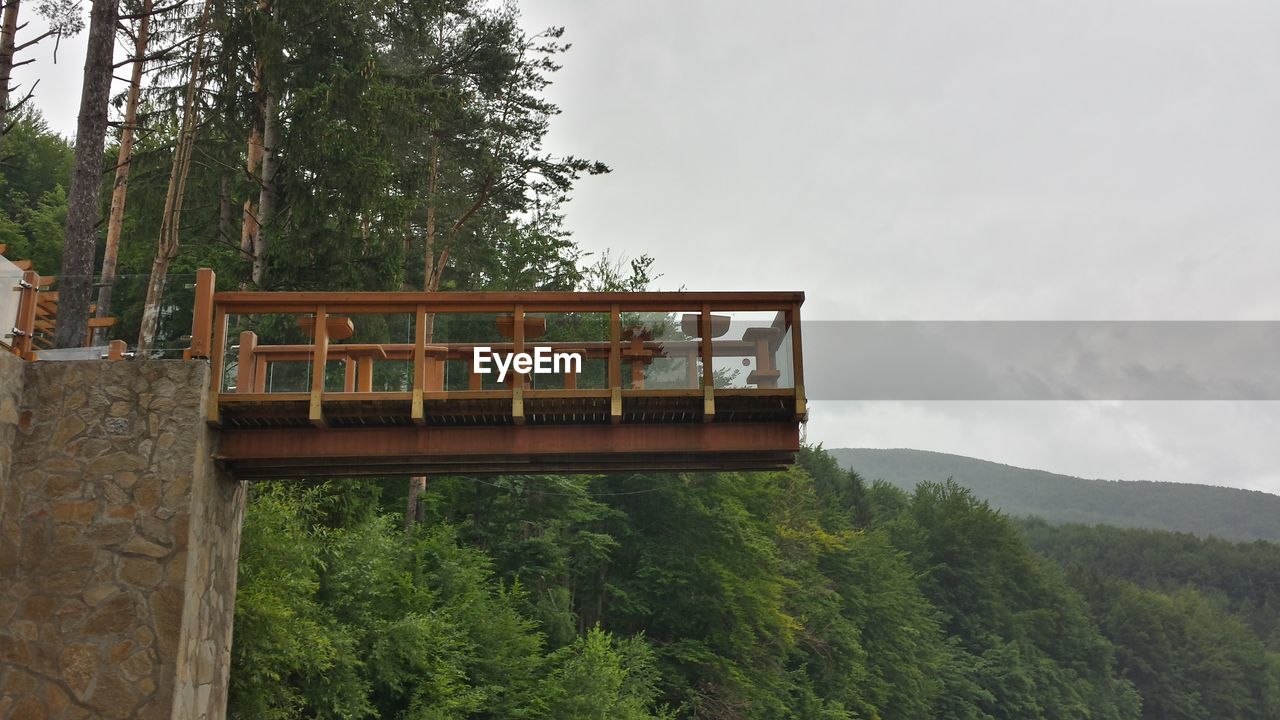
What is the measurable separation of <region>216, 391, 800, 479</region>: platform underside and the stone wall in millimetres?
629

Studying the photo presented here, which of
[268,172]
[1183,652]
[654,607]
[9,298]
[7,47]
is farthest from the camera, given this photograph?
[1183,652]

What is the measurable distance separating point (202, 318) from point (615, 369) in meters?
3.37

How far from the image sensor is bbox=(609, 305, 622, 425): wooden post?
9.20 metres

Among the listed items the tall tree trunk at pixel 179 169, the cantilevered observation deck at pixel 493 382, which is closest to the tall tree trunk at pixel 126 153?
the tall tree trunk at pixel 179 169

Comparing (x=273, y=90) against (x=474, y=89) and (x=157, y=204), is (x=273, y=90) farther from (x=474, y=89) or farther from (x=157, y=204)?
(x=474, y=89)

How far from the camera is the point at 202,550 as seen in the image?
27.7ft

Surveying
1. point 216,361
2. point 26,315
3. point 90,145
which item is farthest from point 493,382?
point 90,145

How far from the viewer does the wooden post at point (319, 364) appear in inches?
347

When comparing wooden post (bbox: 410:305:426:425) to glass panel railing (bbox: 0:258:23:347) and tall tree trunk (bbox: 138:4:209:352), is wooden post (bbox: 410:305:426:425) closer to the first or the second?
glass panel railing (bbox: 0:258:23:347)

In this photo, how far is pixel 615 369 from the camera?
9.28m

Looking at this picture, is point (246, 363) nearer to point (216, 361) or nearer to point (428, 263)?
point (216, 361)

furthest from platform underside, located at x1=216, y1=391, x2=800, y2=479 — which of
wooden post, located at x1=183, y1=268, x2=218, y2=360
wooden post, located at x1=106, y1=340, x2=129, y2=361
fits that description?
wooden post, located at x1=106, y1=340, x2=129, y2=361

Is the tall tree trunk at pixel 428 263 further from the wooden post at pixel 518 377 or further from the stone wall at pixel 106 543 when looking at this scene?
the stone wall at pixel 106 543

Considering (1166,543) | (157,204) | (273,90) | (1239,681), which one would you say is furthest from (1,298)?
(1166,543)
